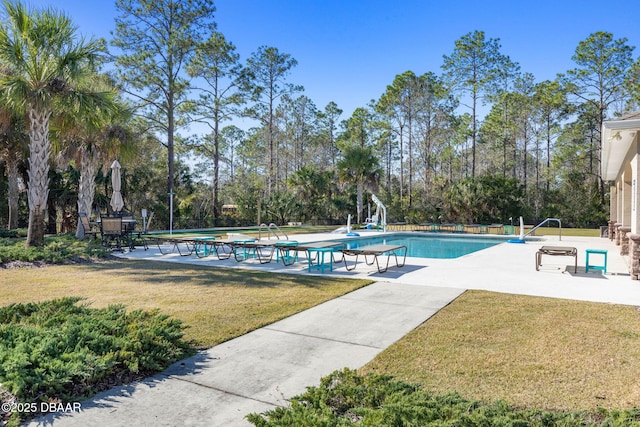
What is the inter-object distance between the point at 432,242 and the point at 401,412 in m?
17.4

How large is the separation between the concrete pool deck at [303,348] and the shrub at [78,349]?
190 mm

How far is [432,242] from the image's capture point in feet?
63.6

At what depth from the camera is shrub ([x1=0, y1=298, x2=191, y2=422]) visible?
3.02m

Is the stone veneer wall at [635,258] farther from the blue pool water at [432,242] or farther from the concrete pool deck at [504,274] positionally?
the blue pool water at [432,242]

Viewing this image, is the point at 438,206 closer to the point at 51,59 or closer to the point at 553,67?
the point at 553,67

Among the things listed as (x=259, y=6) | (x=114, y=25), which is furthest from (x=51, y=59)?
(x=114, y=25)

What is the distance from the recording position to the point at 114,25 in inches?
975

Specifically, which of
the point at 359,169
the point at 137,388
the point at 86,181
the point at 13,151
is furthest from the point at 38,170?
the point at 359,169

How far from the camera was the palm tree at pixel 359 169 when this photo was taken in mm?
29250

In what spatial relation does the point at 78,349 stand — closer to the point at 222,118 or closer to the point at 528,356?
the point at 528,356

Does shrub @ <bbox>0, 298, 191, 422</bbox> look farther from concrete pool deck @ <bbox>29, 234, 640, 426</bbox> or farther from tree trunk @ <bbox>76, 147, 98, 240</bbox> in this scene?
tree trunk @ <bbox>76, 147, 98, 240</bbox>

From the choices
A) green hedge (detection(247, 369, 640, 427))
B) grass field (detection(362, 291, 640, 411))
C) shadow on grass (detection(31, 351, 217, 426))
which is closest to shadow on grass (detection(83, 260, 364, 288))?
grass field (detection(362, 291, 640, 411))

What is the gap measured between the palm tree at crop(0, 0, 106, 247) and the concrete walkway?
394 inches

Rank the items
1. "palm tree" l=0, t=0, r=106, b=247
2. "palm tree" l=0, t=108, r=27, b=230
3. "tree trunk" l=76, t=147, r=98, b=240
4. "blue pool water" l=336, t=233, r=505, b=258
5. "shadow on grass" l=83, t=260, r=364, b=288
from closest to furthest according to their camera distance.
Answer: "shadow on grass" l=83, t=260, r=364, b=288, "palm tree" l=0, t=0, r=106, b=247, "tree trunk" l=76, t=147, r=98, b=240, "blue pool water" l=336, t=233, r=505, b=258, "palm tree" l=0, t=108, r=27, b=230
